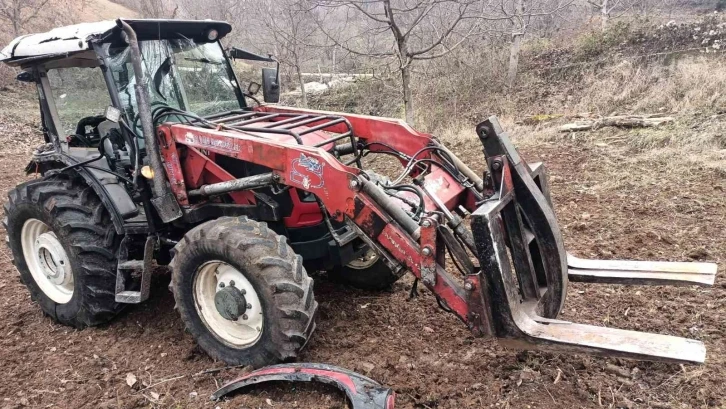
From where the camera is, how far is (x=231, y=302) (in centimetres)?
345

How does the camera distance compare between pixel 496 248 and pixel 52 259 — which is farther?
pixel 52 259

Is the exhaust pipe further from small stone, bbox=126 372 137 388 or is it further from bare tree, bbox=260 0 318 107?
bare tree, bbox=260 0 318 107

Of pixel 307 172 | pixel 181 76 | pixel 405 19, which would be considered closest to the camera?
pixel 307 172

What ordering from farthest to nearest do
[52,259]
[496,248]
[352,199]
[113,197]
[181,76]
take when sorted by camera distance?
[52,259] → [181,76] → [113,197] → [352,199] → [496,248]

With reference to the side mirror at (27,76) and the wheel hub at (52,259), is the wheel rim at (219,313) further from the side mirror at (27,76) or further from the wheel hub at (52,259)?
the side mirror at (27,76)

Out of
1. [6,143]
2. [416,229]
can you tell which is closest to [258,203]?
[416,229]

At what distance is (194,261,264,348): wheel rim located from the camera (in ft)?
11.4

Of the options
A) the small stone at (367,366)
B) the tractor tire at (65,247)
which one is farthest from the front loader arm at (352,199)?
the tractor tire at (65,247)

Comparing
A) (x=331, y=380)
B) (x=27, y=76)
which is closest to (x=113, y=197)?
(x=27, y=76)

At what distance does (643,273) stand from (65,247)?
4.14 m

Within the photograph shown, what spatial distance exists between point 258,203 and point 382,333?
4.29 feet

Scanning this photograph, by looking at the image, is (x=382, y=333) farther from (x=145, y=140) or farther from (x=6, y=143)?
(x=6, y=143)

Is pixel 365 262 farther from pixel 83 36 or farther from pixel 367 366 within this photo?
pixel 83 36

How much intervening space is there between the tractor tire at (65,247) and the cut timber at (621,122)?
8.18 metres
